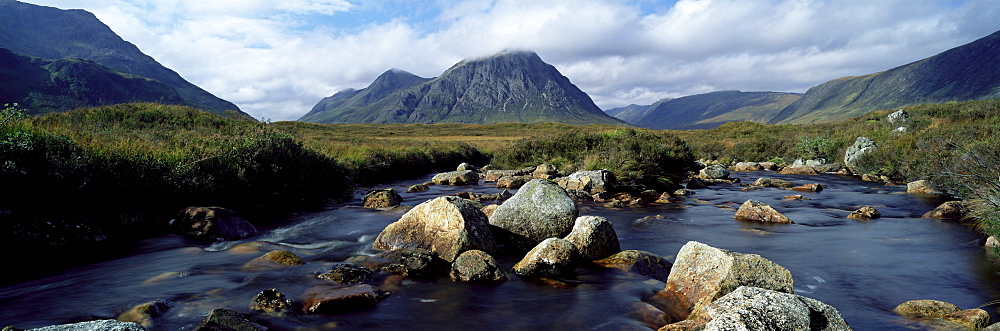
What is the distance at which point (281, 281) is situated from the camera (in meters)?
7.76

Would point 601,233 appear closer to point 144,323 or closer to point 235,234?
point 144,323

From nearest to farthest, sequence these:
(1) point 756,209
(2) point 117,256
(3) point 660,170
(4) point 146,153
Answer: (2) point 117,256 < (4) point 146,153 < (1) point 756,209 < (3) point 660,170

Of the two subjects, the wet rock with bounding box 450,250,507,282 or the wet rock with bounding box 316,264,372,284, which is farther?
the wet rock with bounding box 450,250,507,282

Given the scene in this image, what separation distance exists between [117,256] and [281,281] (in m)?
4.36

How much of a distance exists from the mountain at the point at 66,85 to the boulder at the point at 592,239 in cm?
15660

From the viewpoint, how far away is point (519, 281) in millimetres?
8055

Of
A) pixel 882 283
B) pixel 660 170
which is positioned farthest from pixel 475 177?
pixel 882 283

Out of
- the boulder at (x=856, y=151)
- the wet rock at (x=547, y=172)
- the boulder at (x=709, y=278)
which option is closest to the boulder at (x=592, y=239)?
the boulder at (x=709, y=278)

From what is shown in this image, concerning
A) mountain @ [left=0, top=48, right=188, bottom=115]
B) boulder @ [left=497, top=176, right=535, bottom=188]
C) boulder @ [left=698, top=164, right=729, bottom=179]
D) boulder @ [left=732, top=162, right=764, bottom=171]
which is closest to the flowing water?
boulder @ [left=497, top=176, right=535, bottom=188]

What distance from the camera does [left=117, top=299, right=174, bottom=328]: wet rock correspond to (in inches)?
232

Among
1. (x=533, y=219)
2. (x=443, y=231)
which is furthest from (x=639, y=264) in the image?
(x=443, y=231)

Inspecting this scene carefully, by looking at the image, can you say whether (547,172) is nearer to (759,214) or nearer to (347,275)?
(759,214)

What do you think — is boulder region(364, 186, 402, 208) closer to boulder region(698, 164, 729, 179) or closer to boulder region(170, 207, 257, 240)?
boulder region(170, 207, 257, 240)

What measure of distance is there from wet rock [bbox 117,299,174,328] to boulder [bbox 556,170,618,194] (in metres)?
14.8
